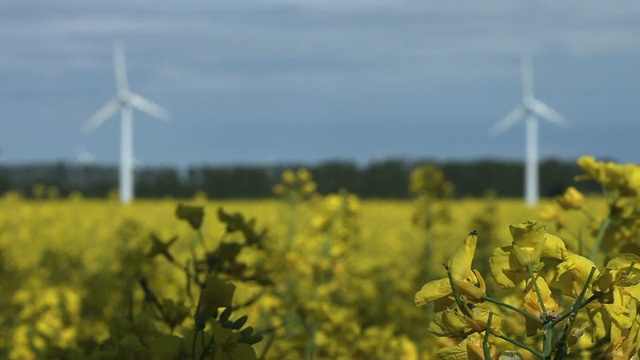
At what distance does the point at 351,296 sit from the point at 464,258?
10.2ft

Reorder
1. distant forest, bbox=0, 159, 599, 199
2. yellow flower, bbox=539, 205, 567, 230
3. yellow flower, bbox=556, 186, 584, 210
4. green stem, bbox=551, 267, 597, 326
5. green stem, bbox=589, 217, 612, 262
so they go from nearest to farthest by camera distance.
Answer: green stem, bbox=551, 267, 597, 326, green stem, bbox=589, 217, 612, 262, yellow flower, bbox=556, 186, 584, 210, yellow flower, bbox=539, 205, 567, 230, distant forest, bbox=0, 159, 599, 199

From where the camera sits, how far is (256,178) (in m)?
26.0

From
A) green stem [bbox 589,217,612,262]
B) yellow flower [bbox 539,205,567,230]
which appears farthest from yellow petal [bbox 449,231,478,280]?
yellow flower [bbox 539,205,567,230]

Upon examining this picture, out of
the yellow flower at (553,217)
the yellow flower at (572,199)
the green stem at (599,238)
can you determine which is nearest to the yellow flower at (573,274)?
the green stem at (599,238)

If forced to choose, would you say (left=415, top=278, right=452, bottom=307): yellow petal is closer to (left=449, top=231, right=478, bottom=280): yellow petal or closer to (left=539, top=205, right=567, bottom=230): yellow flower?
(left=449, top=231, right=478, bottom=280): yellow petal

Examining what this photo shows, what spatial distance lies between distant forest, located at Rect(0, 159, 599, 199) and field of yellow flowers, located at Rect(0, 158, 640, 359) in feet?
57.5

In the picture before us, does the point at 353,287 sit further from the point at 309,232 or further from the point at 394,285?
the point at 394,285

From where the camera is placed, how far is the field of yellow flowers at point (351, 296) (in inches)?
33.5

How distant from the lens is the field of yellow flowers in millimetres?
850

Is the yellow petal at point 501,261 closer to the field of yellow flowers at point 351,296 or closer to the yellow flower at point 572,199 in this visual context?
the field of yellow flowers at point 351,296

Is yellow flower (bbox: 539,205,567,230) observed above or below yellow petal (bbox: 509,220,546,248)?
below

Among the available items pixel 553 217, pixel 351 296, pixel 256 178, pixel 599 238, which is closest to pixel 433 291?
pixel 599 238

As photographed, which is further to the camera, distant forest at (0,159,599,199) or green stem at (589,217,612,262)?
distant forest at (0,159,599,199)

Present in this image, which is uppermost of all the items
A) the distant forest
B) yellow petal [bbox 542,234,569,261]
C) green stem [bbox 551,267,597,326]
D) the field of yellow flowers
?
yellow petal [bbox 542,234,569,261]
